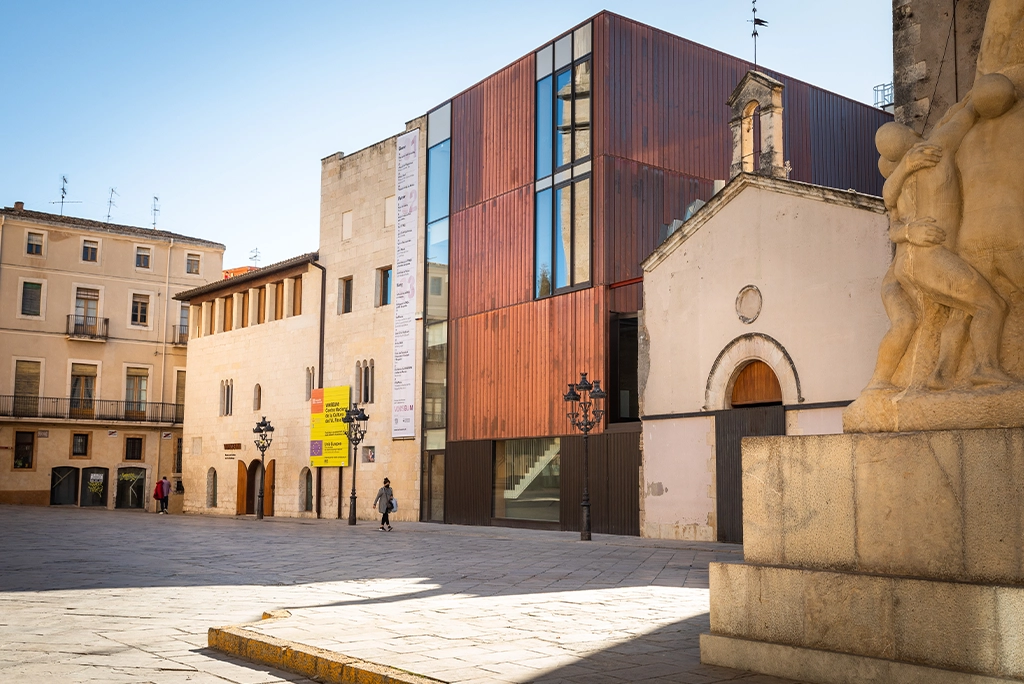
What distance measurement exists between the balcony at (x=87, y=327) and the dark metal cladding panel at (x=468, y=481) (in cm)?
2713

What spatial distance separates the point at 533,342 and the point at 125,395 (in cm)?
3094

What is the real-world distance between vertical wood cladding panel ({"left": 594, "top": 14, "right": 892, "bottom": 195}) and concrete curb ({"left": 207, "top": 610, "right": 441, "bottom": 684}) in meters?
19.3

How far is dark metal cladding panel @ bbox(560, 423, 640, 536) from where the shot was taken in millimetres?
22516

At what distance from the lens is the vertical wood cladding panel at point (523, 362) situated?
24.3m

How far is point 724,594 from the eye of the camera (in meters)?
6.11

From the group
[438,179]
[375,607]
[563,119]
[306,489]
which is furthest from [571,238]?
[375,607]

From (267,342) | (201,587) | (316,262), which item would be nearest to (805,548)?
(201,587)

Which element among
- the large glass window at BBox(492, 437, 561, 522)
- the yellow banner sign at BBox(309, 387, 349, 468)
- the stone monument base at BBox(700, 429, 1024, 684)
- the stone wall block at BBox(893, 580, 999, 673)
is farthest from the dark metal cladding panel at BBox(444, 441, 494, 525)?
the stone wall block at BBox(893, 580, 999, 673)

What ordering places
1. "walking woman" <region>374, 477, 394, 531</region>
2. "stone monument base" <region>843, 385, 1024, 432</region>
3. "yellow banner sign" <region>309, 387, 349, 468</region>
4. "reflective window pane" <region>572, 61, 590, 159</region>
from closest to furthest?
1. "stone monument base" <region>843, 385, 1024, 432</region>
2. "reflective window pane" <region>572, 61, 590, 159</region>
3. "walking woman" <region>374, 477, 394, 531</region>
4. "yellow banner sign" <region>309, 387, 349, 468</region>

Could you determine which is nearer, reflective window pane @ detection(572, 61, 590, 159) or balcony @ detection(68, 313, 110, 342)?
reflective window pane @ detection(572, 61, 590, 159)

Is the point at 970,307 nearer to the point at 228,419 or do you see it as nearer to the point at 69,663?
the point at 69,663

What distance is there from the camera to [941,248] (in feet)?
18.7

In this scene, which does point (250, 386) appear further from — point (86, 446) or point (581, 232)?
point (581, 232)

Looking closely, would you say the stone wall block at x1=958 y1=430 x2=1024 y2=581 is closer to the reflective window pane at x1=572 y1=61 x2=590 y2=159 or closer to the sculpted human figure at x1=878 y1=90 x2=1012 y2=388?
the sculpted human figure at x1=878 y1=90 x2=1012 y2=388
